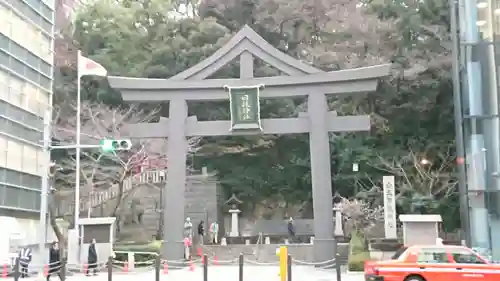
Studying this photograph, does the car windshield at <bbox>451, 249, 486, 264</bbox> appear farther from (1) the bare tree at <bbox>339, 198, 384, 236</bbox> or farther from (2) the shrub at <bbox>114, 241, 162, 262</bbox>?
(2) the shrub at <bbox>114, 241, 162, 262</bbox>

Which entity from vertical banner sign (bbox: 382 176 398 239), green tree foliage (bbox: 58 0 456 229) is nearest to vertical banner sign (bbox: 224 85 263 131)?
vertical banner sign (bbox: 382 176 398 239)

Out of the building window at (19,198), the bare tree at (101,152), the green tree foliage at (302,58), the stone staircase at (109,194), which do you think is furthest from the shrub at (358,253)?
the stone staircase at (109,194)

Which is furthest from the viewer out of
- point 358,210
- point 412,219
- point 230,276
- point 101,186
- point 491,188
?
point 101,186

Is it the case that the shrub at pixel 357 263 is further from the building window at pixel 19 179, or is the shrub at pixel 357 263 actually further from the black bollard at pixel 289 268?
the building window at pixel 19 179

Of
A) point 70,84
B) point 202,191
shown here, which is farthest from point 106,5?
point 202,191

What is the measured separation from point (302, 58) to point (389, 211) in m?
18.8

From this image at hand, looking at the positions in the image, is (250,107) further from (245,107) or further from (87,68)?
(87,68)

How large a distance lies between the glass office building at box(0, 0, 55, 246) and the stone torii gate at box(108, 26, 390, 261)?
5.50 meters

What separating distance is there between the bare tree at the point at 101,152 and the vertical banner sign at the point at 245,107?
9681mm

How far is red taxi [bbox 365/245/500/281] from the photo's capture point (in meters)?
16.3

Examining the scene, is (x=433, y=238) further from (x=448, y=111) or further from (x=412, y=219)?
(x=448, y=111)

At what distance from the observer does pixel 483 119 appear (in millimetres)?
29438

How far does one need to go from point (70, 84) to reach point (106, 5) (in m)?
6.98

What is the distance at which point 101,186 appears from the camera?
4466cm
